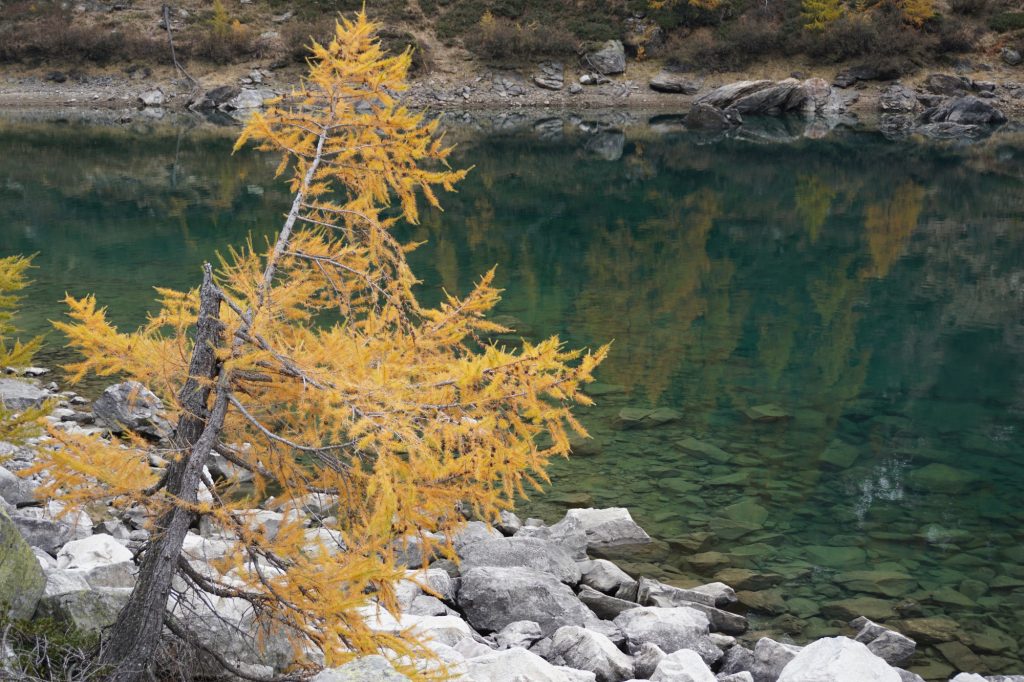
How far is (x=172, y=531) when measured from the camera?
6066mm

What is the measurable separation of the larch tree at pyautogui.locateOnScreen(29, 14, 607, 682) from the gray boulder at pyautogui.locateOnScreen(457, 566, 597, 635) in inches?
111

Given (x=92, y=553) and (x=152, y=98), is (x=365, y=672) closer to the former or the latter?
(x=92, y=553)

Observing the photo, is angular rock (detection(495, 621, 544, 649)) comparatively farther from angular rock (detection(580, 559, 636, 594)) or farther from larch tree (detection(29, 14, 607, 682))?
larch tree (detection(29, 14, 607, 682))

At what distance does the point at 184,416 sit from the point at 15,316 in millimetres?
17203

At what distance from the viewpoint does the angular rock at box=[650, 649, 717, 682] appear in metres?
7.50

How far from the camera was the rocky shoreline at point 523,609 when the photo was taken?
6.65m

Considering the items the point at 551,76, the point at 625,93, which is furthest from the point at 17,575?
the point at 551,76

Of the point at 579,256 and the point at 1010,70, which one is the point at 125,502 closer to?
the point at 579,256

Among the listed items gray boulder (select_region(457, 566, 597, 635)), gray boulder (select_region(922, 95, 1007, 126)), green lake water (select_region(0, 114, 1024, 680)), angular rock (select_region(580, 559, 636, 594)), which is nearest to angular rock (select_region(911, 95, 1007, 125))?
gray boulder (select_region(922, 95, 1007, 126))

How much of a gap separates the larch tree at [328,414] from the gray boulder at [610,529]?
5.41 m

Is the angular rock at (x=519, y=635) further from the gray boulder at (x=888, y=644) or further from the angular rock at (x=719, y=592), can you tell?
the gray boulder at (x=888, y=644)

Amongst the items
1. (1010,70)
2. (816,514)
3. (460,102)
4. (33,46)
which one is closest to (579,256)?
(816,514)

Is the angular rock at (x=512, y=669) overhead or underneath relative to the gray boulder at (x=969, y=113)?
underneath

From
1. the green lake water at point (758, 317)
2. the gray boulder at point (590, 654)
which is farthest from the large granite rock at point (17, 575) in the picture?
the green lake water at point (758, 317)
